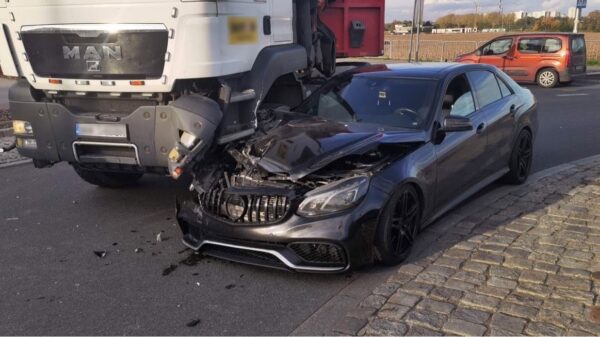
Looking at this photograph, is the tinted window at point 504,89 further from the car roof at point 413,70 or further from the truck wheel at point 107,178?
the truck wheel at point 107,178

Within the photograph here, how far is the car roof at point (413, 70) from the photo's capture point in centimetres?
534

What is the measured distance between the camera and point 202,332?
3404 mm

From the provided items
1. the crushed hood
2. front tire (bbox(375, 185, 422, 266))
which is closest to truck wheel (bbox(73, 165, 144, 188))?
the crushed hood

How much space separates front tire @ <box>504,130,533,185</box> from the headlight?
2.92 meters

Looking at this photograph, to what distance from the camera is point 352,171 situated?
4168 mm

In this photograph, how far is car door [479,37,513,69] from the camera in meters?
19.6

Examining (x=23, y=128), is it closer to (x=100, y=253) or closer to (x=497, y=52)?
(x=100, y=253)

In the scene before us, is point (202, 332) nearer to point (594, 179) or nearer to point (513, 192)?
point (513, 192)

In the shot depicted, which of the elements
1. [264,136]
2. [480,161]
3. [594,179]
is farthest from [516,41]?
[264,136]

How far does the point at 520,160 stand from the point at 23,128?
5.30 metres

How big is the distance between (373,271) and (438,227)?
3.60 feet

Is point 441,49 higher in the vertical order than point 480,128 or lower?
lower

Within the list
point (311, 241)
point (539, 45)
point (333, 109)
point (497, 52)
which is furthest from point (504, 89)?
point (497, 52)

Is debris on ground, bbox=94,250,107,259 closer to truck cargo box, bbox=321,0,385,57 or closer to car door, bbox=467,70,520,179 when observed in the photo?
car door, bbox=467,70,520,179
